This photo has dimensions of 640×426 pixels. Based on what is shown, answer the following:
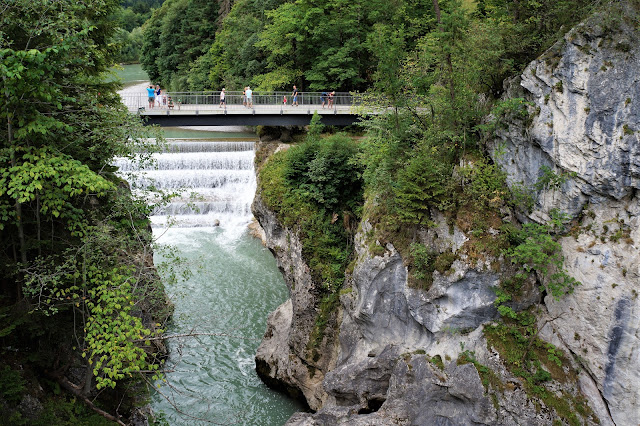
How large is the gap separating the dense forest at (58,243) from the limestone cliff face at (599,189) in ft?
30.2

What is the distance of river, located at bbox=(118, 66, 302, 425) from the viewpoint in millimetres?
15922

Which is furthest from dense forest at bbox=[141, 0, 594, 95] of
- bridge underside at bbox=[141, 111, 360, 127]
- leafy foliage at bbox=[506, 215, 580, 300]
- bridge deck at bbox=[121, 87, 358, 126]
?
leafy foliage at bbox=[506, 215, 580, 300]

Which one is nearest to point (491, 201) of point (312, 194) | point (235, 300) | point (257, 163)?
point (312, 194)

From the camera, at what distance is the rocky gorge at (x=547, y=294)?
1059 cm

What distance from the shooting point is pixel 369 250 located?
47.2 ft

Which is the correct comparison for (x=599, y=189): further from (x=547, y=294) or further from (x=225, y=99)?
(x=225, y=99)

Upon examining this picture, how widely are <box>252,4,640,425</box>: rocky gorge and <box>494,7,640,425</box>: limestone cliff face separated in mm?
23

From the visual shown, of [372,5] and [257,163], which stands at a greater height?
[372,5]

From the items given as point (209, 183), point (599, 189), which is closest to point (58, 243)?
point (599, 189)

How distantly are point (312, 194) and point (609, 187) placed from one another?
1012 centimetres

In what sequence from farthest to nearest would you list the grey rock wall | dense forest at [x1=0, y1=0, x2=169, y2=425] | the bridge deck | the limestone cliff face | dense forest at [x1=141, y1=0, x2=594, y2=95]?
the bridge deck, the grey rock wall, dense forest at [x1=141, y1=0, x2=594, y2=95], the limestone cliff face, dense forest at [x1=0, y1=0, x2=169, y2=425]

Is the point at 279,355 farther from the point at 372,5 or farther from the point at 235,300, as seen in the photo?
the point at 372,5

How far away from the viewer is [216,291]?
Answer: 73.3 ft

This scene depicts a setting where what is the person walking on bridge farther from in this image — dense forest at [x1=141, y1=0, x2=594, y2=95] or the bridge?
dense forest at [x1=141, y1=0, x2=594, y2=95]
